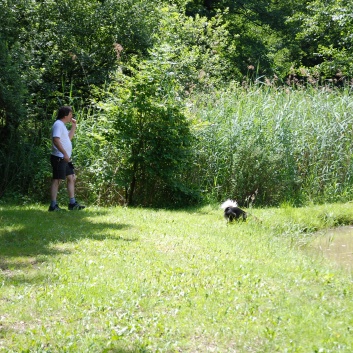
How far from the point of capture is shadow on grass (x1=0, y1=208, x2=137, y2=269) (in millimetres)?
7826

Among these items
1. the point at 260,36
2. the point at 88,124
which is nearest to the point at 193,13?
the point at 260,36

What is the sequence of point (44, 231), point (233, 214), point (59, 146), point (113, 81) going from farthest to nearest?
point (113, 81) < point (59, 146) < point (233, 214) < point (44, 231)

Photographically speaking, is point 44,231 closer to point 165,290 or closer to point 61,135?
point 61,135

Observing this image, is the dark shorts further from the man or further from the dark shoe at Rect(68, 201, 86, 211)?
the dark shoe at Rect(68, 201, 86, 211)

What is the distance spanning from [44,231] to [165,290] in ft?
11.1

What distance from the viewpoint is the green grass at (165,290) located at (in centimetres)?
492

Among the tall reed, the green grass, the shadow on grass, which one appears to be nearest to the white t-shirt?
the shadow on grass

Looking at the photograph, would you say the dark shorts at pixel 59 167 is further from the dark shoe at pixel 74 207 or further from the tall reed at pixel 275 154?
the tall reed at pixel 275 154

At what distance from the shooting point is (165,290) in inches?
240

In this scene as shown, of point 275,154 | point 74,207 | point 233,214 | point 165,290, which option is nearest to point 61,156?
point 74,207

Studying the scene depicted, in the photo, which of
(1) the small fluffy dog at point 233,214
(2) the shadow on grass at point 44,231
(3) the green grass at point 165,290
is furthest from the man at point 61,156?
(1) the small fluffy dog at point 233,214

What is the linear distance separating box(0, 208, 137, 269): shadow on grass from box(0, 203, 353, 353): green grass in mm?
19

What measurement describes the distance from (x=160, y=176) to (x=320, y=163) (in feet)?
11.0

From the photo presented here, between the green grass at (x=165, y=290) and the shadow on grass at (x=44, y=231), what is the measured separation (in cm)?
2
